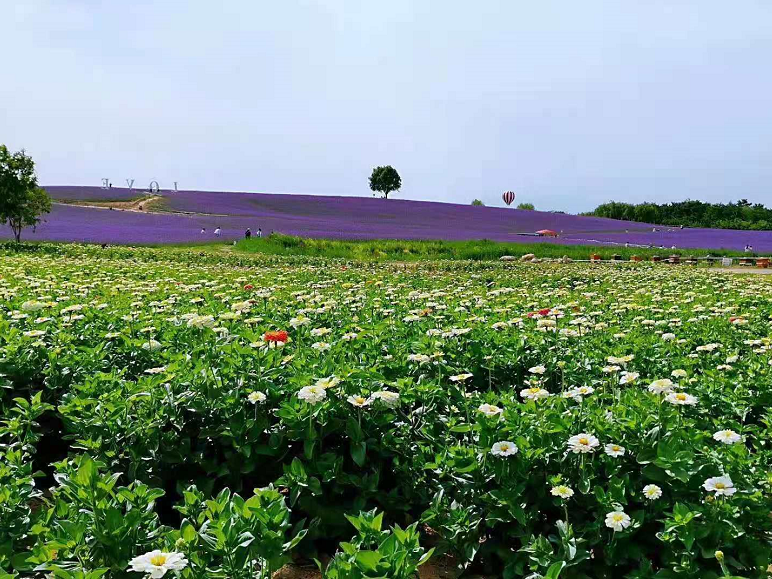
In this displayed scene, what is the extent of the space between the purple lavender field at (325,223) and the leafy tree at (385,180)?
25908mm

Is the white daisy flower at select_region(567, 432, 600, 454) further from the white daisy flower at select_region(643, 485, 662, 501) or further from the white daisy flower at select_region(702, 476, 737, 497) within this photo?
the white daisy flower at select_region(702, 476, 737, 497)

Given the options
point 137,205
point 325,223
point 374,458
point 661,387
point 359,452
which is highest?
point 137,205

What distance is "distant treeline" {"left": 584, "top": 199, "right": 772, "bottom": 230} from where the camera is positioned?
253ft

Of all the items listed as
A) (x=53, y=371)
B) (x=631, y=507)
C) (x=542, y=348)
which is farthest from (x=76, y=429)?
(x=542, y=348)

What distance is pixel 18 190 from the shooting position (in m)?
25.7

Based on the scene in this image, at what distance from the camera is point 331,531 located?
9.73ft

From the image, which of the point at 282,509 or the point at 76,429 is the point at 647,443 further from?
the point at 76,429

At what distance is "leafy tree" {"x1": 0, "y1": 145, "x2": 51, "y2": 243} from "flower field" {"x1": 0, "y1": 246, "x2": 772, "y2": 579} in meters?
25.1

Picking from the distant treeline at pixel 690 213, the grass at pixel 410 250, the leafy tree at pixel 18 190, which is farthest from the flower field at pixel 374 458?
the distant treeline at pixel 690 213

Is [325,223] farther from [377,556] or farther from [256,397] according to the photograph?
[377,556]

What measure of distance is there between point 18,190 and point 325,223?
22150mm

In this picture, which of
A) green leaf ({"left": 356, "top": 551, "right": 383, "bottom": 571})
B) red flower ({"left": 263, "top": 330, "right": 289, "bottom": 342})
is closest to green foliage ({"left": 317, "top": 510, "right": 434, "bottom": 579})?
green leaf ({"left": 356, "top": 551, "right": 383, "bottom": 571})

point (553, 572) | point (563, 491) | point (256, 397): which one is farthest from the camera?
point (256, 397)

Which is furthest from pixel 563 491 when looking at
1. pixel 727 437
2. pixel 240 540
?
pixel 240 540
